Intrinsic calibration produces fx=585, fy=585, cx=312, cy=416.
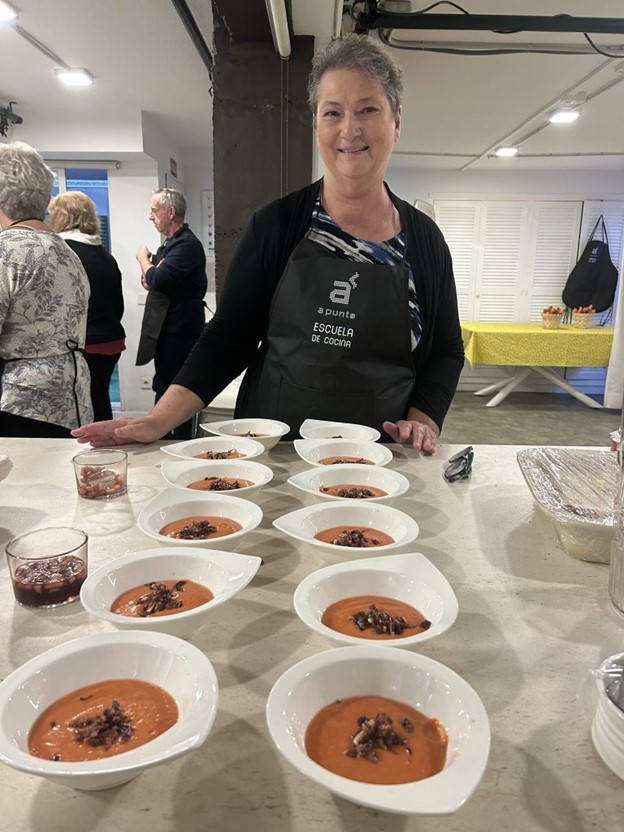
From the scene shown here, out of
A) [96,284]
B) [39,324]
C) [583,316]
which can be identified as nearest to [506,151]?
[583,316]

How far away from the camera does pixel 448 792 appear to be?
1.66 ft

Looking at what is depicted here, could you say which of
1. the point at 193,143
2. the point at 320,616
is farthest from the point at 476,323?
the point at 320,616

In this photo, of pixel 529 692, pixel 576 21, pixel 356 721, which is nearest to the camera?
pixel 356 721

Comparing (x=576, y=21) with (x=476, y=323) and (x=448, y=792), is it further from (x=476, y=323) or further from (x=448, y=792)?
(x=476, y=323)

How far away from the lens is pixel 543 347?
638 centimetres

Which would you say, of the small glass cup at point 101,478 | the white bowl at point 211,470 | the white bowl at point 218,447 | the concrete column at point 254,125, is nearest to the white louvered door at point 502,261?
the concrete column at point 254,125

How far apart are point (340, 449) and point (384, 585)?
69 centimetres

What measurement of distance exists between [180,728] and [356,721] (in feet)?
0.65

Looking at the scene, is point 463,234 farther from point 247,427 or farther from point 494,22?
point 247,427

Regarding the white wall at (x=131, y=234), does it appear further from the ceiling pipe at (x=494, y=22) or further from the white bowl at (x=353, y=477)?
the white bowl at (x=353, y=477)

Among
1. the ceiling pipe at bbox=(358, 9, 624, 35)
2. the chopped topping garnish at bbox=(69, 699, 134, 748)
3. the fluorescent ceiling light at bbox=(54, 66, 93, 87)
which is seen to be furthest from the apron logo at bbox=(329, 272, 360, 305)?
the fluorescent ceiling light at bbox=(54, 66, 93, 87)

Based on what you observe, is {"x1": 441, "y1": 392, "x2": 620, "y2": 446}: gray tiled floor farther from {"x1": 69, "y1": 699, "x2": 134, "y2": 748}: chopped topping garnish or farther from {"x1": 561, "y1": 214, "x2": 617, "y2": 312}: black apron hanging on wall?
{"x1": 69, "y1": 699, "x2": 134, "y2": 748}: chopped topping garnish

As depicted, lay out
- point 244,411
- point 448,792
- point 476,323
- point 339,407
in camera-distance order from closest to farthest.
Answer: point 448,792, point 339,407, point 244,411, point 476,323

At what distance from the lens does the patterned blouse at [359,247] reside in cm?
180
